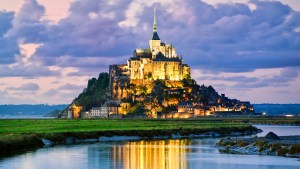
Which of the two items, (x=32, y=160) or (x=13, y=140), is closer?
(x=32, y=160)

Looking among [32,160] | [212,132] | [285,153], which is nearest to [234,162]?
[285,153]

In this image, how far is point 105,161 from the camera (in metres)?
53.8

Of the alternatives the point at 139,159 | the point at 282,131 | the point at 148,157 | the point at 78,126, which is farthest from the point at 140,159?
the point at 282,131

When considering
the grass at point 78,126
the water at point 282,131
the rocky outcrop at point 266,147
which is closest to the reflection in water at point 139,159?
the rocky outcrop at point 266,147

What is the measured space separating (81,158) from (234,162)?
1320 centimetres

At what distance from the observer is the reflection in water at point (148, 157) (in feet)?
167

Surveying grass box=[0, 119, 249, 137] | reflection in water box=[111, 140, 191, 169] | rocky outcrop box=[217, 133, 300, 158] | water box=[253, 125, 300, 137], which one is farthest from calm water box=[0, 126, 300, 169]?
water box=[253, 125, 300, 137]

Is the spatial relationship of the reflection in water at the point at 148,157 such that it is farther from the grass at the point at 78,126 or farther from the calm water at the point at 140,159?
the grass at the point at 78,126

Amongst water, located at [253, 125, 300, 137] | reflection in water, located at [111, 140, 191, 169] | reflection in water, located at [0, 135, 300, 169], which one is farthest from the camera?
water, located at [253, 125, 300, 137]

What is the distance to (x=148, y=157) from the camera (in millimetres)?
57656

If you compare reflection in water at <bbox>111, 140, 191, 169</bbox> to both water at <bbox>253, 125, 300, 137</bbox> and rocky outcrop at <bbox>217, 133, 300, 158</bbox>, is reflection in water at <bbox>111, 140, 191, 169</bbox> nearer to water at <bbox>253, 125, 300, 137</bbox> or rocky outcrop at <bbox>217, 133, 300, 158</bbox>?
rocky outcrop at <bbox>217, 133, 300, 158</bbox>

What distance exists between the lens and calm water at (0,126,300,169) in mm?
49344

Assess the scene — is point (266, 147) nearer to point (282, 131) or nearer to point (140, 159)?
point (140, 159)

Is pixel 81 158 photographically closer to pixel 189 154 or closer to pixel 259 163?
pixel 189 154
